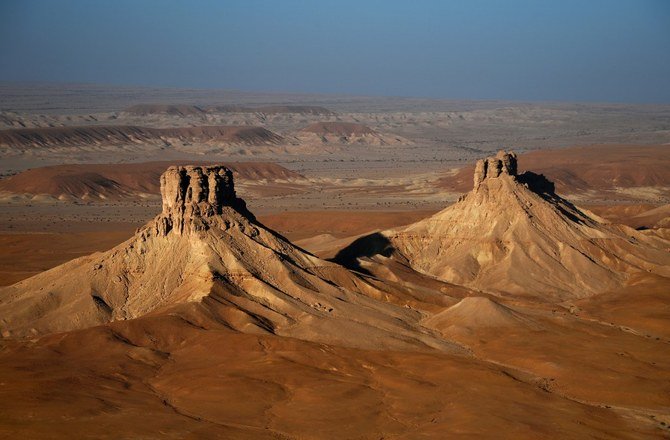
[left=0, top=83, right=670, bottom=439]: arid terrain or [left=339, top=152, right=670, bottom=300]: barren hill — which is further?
[left=339, top=152, right=670, bottom=300]: barren hill

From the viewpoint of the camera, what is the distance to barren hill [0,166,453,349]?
72.7 meters

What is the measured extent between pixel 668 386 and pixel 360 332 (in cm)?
2222

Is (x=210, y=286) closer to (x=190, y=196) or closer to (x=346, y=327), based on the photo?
(x=190, y=196)

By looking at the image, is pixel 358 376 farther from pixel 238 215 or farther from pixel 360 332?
pixel 238 215

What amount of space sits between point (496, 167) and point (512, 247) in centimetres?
Answer: 1098

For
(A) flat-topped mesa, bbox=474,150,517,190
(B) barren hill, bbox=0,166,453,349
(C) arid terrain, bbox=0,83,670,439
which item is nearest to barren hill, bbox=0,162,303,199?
(C) arid terrain, bbox=0,83,670,439

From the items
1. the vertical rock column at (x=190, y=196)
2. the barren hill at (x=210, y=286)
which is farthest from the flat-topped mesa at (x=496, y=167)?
the vertical rock column at (x=190, y=196)

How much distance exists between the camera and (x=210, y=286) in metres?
75.2

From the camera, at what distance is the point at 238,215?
274 feet

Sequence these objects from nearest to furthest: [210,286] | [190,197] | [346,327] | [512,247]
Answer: [346,327]
[210,286]
[190,197]
[512,247]

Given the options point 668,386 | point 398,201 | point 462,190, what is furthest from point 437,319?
point 462,190

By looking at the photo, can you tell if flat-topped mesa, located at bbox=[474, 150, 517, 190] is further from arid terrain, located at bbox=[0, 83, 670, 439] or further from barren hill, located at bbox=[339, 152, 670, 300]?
arid terrain, located at bbox=[0, 83, 670, 439]

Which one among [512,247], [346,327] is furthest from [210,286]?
[512,247]

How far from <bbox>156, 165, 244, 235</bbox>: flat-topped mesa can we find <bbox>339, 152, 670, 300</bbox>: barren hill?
20191mm
